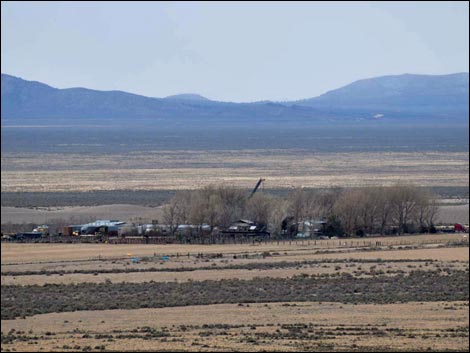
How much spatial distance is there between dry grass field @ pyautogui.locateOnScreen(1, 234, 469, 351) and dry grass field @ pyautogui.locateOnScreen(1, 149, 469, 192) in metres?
28.4

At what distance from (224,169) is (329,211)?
3836 cm

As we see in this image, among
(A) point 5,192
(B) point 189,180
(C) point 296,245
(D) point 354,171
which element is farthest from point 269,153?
(C) point 296,245

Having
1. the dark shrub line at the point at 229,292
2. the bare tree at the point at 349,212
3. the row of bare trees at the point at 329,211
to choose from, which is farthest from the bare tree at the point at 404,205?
the dark shrub line at the point at 229,292

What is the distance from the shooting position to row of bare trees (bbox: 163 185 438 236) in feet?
155

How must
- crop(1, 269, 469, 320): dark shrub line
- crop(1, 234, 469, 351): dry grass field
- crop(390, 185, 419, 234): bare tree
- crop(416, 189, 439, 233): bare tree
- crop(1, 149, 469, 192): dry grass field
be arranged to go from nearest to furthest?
crop(1, 234, 469, 351): dry grass field → crop(1, 269, 469, 320): dark shrub line → crop(416, 189, 439, 233): bare tree → crop(390, 185, 419, 234): bare tree → crop(1, 149, 469, 192): dry grass field

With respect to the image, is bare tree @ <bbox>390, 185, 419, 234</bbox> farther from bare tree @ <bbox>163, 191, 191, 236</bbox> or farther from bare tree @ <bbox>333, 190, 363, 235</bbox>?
bare tree @ <bbox>163, 191, 191, 236</bbox>

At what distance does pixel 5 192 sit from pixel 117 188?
6.81m

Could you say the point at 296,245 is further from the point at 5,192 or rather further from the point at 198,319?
the point at 5,192

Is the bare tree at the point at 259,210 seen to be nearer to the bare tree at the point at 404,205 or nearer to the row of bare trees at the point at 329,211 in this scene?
the row of bare trees at the point at 329,211

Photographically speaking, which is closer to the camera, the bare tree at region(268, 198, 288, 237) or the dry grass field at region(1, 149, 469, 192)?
the bare tree at region(268, 198, 288, 237)

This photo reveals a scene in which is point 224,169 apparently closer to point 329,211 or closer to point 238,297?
point 329,211

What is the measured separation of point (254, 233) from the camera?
152 feet

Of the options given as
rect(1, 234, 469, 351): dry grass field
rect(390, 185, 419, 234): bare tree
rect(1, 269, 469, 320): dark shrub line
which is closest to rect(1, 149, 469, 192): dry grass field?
rect(390, 185, 419, 234): bare tree

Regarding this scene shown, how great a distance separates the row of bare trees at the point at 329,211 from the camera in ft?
155
